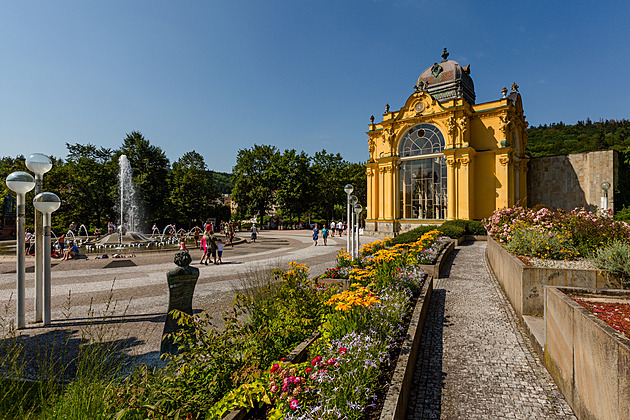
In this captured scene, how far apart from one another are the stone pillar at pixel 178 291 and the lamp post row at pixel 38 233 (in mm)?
3976

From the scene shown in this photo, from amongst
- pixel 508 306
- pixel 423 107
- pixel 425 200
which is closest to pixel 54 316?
pixel 508 306

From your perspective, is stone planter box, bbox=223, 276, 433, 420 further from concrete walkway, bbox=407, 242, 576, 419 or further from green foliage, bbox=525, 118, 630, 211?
green foliage, bbox=525, 118, 630, 211

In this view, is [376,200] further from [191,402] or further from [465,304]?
[191,402]

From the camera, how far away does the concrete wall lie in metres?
24.8

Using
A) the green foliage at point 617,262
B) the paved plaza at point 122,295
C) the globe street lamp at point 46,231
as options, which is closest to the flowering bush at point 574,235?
the green foliage at point 617,262

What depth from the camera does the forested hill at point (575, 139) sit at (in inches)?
1889

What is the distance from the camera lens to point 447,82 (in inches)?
1081

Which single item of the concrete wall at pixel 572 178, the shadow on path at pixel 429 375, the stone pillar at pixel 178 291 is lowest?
the shadow on path at pixel 429 375

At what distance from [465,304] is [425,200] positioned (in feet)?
66.5

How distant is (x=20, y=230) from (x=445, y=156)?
1003 inches

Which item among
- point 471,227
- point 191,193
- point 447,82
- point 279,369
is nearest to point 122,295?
point 279,369

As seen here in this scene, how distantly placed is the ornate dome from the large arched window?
446 cm

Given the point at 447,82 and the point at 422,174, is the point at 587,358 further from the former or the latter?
the point at 447,82

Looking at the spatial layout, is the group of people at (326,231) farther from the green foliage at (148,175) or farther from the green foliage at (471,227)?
the green foliage at (148,175)
